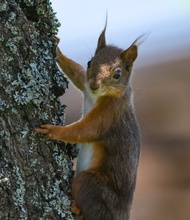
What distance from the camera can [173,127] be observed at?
23.4ft

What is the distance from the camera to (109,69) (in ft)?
13.0

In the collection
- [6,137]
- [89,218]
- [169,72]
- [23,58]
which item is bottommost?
[89,218]

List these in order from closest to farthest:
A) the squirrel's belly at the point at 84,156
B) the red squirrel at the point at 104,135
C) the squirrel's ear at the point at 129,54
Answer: the red squirrel at the point at 104,135 < the squirrel's belly at the point at 84,156 < the squirrel's ear at the point at 129,54

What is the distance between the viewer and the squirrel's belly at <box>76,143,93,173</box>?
148 inches

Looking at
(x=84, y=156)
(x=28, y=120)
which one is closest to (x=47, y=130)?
(x=28, y=120)

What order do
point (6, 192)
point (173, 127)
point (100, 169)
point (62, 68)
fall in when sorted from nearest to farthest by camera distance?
1. point (6, 192)
2. point (100, 169)
3. point (62, 68)
4. point (173, 127)

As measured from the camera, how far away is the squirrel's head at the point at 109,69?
152 inches

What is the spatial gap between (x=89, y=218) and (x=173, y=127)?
12.0 ft

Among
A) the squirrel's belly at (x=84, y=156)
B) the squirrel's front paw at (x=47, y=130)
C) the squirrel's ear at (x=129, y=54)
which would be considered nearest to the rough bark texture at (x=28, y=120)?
the squirrel's front paw at (x=47, y=130)

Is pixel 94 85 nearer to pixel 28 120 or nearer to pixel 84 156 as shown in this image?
pixel 84 156

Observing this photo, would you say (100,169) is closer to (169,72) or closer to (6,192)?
(6,192)

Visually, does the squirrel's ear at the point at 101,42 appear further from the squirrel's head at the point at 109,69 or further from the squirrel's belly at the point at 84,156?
the squirrel's belly at the point at 84,156

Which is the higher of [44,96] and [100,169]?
[44,96]

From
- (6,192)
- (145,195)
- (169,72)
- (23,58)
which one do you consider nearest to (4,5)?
(23,58)
